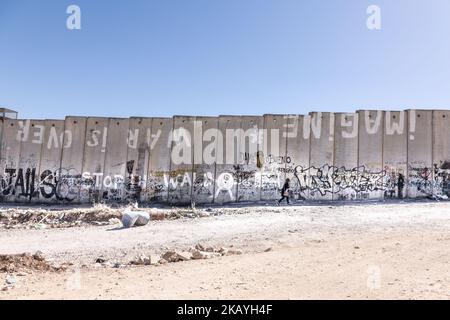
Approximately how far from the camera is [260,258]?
24.9 ft

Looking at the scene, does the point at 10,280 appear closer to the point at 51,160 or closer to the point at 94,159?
the point at 94,159

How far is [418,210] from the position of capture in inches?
523

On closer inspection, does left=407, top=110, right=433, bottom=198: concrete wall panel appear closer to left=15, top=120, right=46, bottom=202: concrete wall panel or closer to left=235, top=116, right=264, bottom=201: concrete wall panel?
left=235, top=116, right=264, bottom=201: concrete wall panel

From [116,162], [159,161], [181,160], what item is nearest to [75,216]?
[116,162]

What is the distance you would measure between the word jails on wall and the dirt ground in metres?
4.39

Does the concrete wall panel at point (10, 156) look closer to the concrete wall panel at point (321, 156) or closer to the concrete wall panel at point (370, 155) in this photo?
the concrete wall panel at point (321, 156)

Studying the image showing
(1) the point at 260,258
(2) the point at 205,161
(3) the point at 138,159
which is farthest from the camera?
(3) the point at 138,159

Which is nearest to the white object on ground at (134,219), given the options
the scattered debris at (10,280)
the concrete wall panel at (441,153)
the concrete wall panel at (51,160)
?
the scattered debris at (10,280)

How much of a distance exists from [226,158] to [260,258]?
10.7 m

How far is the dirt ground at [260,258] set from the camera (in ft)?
18.6

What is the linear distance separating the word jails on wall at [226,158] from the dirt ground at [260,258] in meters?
4.39

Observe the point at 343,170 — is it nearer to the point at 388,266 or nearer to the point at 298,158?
the point at 298,158

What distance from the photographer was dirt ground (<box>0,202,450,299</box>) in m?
5.68
